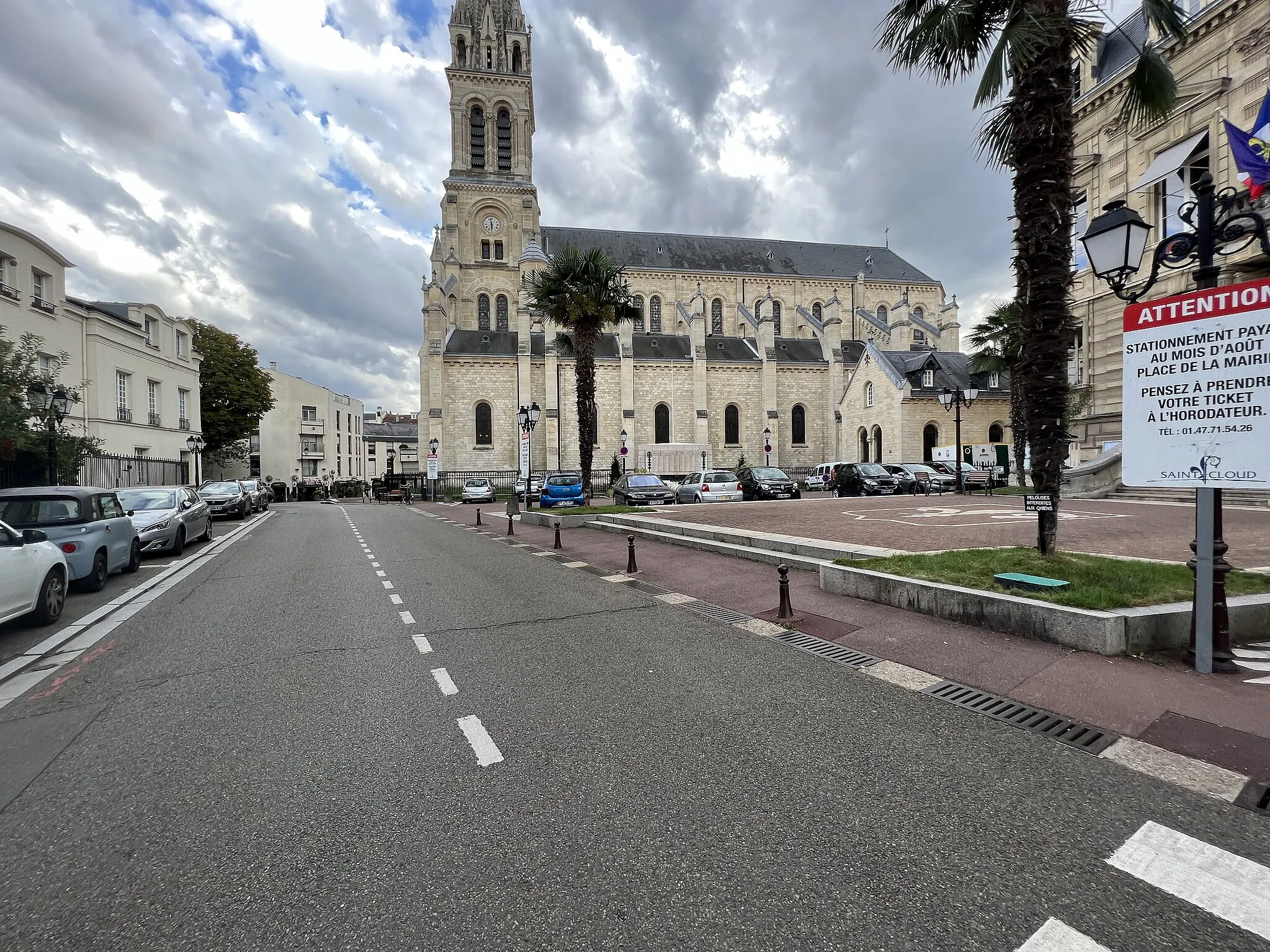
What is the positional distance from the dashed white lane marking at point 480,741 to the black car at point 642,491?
20.9 meters

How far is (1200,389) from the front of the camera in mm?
4488

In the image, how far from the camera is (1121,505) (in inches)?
635

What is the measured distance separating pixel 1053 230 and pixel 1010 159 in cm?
117

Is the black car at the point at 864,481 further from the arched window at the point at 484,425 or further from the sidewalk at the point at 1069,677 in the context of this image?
the arched window at the point at 484,425

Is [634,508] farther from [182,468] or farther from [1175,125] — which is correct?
[182,468]

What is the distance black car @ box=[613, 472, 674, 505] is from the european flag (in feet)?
61.9

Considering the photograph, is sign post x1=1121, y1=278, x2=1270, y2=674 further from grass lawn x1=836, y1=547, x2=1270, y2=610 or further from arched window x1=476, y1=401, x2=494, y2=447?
arched window x1=476, y1=401, x2=494, y2=447

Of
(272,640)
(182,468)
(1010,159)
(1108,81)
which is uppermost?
(1108,81)

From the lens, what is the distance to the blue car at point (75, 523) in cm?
812

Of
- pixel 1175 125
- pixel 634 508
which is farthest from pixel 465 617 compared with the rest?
pixel 1175 125

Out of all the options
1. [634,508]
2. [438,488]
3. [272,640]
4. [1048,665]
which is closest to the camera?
[1048,665]

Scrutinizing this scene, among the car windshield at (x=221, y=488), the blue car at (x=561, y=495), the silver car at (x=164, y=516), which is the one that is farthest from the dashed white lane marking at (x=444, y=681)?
the car windshield at (x=221, y=488)

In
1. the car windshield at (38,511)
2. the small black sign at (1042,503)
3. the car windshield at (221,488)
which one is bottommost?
the car windshield at (221,488)

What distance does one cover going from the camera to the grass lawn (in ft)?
17.0
